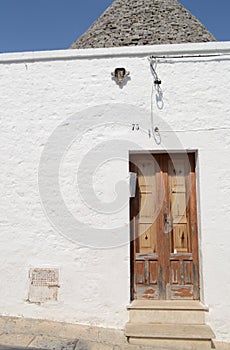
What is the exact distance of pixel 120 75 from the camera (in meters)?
5.06

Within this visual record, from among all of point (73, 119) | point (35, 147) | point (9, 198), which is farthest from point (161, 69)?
point (9, 198)

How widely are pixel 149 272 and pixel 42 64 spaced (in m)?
3.76

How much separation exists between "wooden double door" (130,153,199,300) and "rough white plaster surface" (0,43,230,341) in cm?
24

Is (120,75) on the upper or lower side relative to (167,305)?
upper

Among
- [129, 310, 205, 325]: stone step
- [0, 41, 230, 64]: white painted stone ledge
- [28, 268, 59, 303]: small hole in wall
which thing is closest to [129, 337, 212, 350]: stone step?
[129, 310, 205, 325]: stone step

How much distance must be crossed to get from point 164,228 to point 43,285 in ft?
6.72

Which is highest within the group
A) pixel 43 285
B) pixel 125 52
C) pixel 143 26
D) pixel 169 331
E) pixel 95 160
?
pixel 143 26

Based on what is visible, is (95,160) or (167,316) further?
(95,160)

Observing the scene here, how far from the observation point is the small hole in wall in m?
4.83

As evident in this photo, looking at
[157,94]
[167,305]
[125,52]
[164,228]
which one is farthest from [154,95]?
[167,305]

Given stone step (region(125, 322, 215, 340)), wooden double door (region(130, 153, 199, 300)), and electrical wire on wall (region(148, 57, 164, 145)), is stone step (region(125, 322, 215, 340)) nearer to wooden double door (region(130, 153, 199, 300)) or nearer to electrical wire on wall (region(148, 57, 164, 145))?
wooden double door (region(130, 153, 199, 300))

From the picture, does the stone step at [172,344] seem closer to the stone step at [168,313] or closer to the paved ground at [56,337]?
the paved ground at [56,337]

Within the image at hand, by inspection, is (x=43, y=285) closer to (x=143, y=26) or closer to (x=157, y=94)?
(x=157, y=94)

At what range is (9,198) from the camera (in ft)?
16.7
